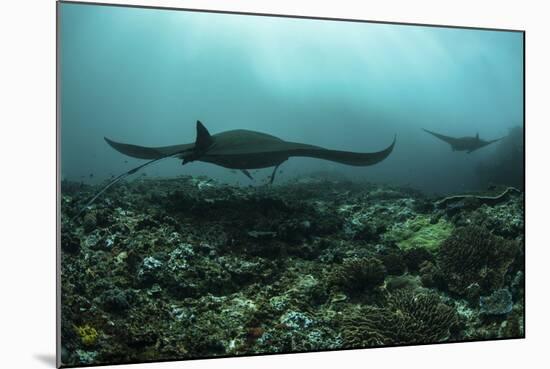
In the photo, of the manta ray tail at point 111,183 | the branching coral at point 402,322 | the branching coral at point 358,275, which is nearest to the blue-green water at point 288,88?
the manta ray tail at point 111,183

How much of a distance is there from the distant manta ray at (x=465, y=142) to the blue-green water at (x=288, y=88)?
4cm

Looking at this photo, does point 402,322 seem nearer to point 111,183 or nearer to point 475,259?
point 475,259

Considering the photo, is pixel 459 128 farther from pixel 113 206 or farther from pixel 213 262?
pixel 113 206

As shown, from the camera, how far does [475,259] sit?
6270 mm

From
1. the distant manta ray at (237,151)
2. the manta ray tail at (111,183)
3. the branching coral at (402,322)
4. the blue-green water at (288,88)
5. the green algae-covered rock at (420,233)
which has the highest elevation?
the blue-green water at (288,88)

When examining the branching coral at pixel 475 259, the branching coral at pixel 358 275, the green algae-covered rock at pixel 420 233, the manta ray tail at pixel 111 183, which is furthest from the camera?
the branching coral at pixel 475 259

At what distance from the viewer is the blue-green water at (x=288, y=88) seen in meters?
5.39

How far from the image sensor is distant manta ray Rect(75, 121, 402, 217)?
5.52 metres

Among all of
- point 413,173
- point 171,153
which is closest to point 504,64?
point 413,173

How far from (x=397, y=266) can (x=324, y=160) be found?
1.02 m

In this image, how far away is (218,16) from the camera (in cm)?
569

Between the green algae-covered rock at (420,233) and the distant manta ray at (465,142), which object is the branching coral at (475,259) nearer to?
the green algae-covered rock at (420,233)

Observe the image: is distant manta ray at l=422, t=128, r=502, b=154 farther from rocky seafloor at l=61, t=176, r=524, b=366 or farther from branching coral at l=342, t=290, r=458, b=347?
branching coral at l=342, t=290, r=458, b=347

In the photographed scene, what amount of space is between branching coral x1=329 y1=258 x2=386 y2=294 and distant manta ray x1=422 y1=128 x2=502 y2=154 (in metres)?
1.14
